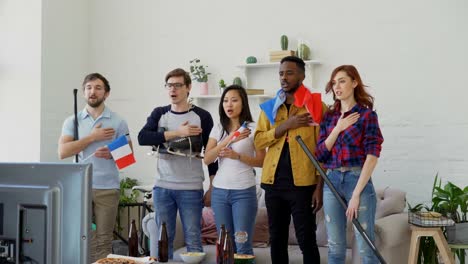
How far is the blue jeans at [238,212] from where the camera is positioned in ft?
9.59

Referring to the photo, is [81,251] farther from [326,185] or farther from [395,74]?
[395,74]

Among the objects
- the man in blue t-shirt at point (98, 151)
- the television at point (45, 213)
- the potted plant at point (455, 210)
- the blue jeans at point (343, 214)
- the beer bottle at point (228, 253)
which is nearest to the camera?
the television at point (45, 213)

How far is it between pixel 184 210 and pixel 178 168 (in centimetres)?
25

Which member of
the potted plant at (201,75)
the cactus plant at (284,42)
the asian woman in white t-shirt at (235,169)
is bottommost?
the asian woman in white t-shirt at (235,169)

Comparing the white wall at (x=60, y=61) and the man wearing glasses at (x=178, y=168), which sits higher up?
the white wall at (x=60, y=61)

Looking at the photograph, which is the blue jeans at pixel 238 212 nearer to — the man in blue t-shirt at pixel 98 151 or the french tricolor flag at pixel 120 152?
the french tricolor flag at pixel 120 152

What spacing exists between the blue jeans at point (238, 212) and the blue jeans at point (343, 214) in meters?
0.45

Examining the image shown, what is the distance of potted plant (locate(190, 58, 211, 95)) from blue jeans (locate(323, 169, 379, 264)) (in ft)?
7.54

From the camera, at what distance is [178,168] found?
3.11 meters

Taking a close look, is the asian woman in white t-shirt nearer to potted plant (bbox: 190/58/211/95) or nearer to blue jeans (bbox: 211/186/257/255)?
blue jeans (bbox: 211/186/257/255)

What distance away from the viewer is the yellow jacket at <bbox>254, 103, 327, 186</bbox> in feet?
9.14

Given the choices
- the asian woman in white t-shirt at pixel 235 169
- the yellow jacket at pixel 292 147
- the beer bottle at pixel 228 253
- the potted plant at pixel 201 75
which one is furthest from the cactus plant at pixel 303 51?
the beer bottle at pixel 228 253

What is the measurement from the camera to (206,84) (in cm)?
482

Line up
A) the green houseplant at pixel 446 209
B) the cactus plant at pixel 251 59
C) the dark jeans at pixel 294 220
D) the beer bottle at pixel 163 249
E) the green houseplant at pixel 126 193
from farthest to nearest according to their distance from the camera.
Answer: the green houseplant at pixel 126 193
the cactus plant at pixel 251 59
the green houseplant at pixel 446 209
the dark jeans at pixel 294 220
the beer bottle at pixel 163 249
